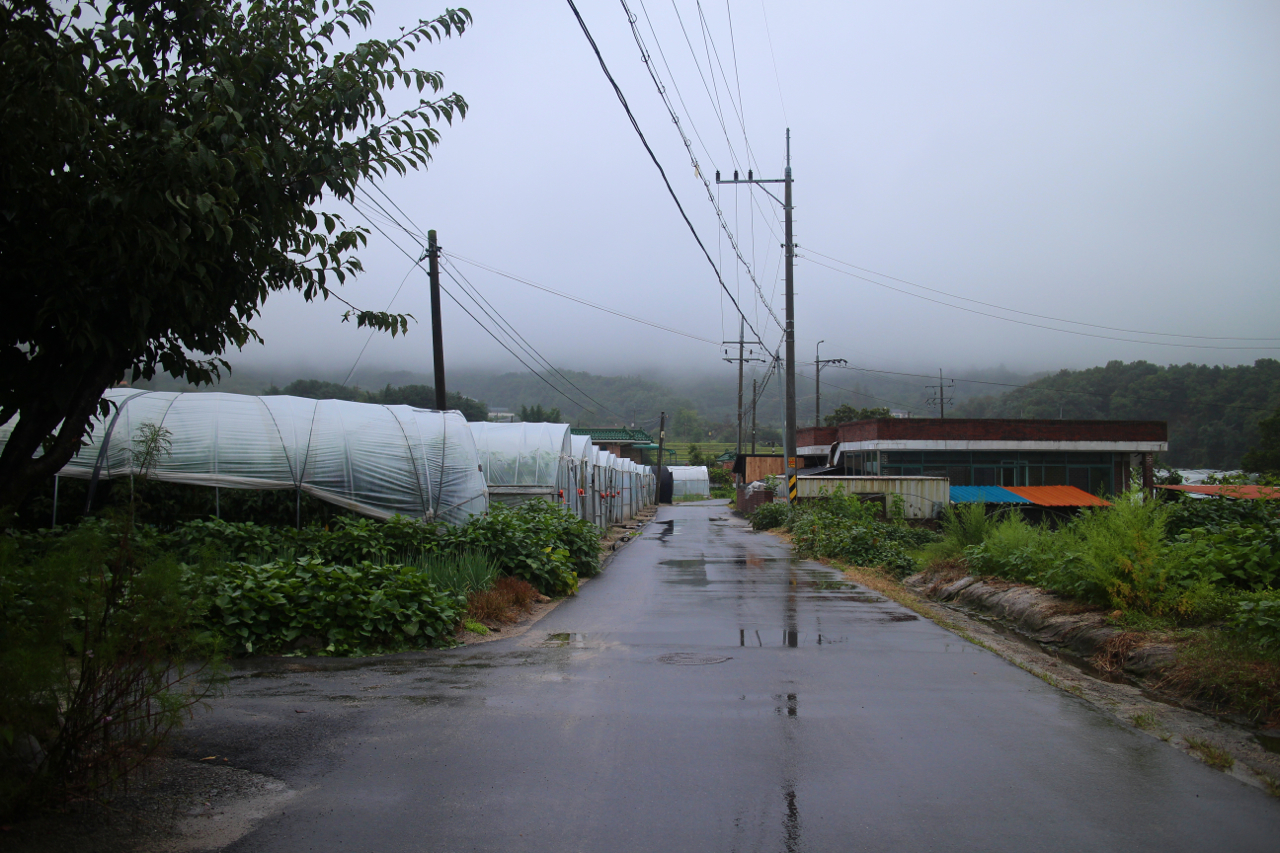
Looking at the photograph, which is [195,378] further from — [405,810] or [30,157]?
[405,810]

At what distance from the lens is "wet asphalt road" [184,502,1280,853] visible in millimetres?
4367

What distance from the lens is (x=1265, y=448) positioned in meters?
45.3

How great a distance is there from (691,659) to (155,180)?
640cm

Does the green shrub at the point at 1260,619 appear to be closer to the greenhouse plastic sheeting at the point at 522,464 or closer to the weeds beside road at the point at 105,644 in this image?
the weeds beside road at the point at 105,644

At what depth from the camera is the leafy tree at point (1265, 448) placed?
4394 centimetres

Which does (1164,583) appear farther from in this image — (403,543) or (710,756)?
(403,543)

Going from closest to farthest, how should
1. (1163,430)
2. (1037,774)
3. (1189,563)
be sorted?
(1037,774), (1189,563), (1163,430)

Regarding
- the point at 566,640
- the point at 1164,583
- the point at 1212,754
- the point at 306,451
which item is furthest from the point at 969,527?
the point at 306,451

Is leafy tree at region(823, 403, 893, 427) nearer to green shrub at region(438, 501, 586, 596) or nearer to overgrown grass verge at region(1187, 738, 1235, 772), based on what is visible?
green shrub at region(438, 501, 586, 596)

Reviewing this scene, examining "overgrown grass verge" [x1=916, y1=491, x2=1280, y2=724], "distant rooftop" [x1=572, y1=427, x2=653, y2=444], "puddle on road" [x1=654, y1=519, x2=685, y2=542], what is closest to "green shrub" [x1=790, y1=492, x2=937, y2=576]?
"puddle on road" [x1=654, y1=519, x2=685, y2=542]

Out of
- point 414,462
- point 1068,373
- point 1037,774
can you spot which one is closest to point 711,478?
point 1068,373

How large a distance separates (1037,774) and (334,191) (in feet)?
18.9

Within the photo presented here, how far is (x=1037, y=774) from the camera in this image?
5.25 m

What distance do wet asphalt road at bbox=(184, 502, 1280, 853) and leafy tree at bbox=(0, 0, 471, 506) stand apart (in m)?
2.62
